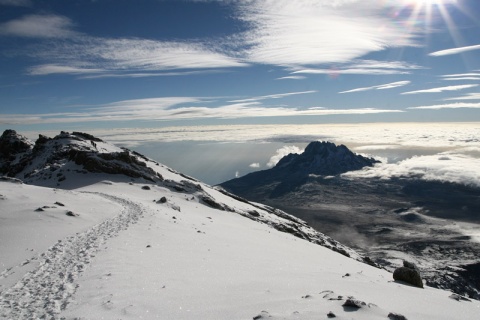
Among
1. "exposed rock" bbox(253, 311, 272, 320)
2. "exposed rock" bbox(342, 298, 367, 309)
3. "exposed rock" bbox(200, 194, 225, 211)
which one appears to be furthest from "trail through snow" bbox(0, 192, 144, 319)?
"exposed rock" bbox(200, 194, 225, 211)

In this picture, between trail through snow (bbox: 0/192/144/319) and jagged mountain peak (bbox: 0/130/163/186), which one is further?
jagged mountain peak (bbox: 0/130/163/186)

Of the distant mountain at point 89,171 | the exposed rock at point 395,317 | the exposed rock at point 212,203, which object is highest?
the exposed rock at point 395,317

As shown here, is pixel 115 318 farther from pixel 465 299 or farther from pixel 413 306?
pixel 465 299

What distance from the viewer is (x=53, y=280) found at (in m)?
14.1

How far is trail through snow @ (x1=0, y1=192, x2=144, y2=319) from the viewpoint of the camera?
11.0 meters

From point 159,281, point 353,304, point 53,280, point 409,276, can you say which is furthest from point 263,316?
point 409,276

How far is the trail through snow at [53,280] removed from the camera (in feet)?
36.2

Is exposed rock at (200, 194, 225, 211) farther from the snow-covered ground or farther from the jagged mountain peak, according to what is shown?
the snow-covered ground

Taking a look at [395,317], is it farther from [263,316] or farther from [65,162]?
[65,162]

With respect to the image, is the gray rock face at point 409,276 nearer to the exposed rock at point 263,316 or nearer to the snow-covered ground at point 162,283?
the snow-covered ground at point 162,283

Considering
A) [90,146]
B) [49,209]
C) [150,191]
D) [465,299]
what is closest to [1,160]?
[90,146]

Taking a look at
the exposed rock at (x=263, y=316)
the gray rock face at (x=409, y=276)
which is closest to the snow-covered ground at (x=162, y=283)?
the exposed rock at (x=263, y=316)

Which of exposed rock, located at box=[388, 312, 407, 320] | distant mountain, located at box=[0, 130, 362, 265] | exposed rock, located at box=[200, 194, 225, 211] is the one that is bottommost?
exposed rock, located at box=[200, 194, 225, 211]

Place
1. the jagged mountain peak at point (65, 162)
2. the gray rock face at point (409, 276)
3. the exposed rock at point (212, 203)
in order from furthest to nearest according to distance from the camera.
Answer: the jagged mountain peak at point (65, 162), the exposed rock at point (212, 203), the gray rock face at point (409, 276)
